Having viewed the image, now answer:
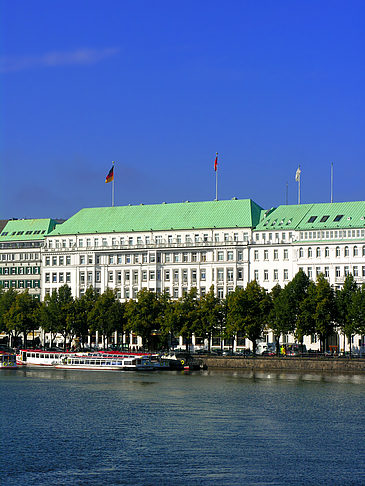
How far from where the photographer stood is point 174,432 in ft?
257

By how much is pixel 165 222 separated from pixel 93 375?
54583 millimetres

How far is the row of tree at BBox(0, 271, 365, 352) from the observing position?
144875mm

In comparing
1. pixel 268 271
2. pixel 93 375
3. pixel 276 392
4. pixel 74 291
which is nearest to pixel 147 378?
pixel 93 375

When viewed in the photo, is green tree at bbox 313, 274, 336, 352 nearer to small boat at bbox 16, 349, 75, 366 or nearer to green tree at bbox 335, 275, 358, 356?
green tree at bbox 335, 275, 358, 356

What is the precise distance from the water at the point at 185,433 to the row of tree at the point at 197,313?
994 inches

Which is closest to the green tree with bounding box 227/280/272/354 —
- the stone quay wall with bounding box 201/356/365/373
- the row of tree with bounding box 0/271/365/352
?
the row of tree with bounding box 0/271/365/352

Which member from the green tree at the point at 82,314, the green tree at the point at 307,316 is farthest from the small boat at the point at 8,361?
the green tree at the point at 307,316

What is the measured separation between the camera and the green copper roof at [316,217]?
16950 cm

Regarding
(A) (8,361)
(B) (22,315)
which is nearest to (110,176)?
(B) (22,315)

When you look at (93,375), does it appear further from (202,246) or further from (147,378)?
(202,246)

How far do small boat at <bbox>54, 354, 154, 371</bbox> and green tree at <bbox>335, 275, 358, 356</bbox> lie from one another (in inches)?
1155

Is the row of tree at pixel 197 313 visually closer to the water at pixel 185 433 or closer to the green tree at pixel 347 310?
the green tree at pixel 347 310

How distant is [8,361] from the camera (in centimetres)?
16112

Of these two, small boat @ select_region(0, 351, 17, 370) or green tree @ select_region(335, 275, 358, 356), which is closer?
green tree @ select_region(335, 275, 358, 356)
